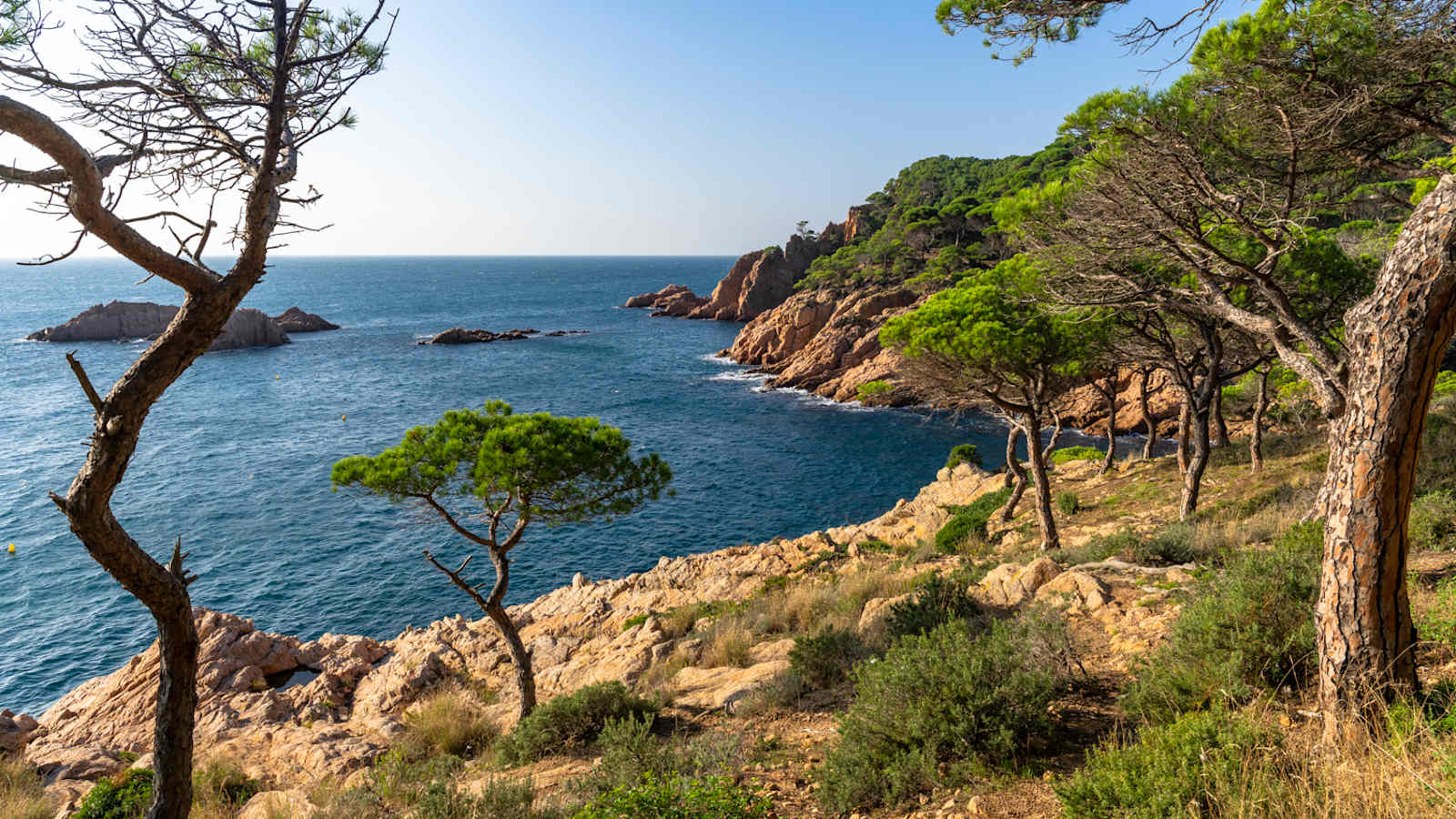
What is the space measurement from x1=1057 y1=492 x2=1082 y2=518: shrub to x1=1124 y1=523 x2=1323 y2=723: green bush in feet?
46.9

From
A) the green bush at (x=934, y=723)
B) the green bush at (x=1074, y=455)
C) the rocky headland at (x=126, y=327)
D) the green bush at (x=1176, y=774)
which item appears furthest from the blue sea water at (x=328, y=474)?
the green bush at (x=1176, y=774)

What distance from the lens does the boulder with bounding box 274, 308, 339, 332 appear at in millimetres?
91500

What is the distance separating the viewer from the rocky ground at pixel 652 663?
6.92 meters

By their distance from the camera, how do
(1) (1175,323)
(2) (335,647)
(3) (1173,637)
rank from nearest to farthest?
(3) (1173,637)
(1) (1175,323)
(2) (335,647)

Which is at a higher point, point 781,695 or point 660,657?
point 781,695

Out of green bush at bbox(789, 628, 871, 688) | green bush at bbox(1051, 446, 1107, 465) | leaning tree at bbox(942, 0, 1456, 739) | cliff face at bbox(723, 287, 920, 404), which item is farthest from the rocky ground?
cliff face at bbox(723, 287, 920, 404)

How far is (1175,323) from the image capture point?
17094 mm

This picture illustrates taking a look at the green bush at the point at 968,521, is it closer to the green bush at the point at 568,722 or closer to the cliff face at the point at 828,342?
the green bush at the point at 568,722

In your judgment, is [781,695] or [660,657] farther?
[660,657]

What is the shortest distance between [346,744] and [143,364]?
27.7ft

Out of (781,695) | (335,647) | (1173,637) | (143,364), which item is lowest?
(335,647)

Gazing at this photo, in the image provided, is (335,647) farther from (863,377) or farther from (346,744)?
(863,377)

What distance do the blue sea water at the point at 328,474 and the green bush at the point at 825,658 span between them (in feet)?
26.6

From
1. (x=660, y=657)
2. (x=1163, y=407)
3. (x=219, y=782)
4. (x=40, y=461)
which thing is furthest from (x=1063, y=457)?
(x=40, y=461)
